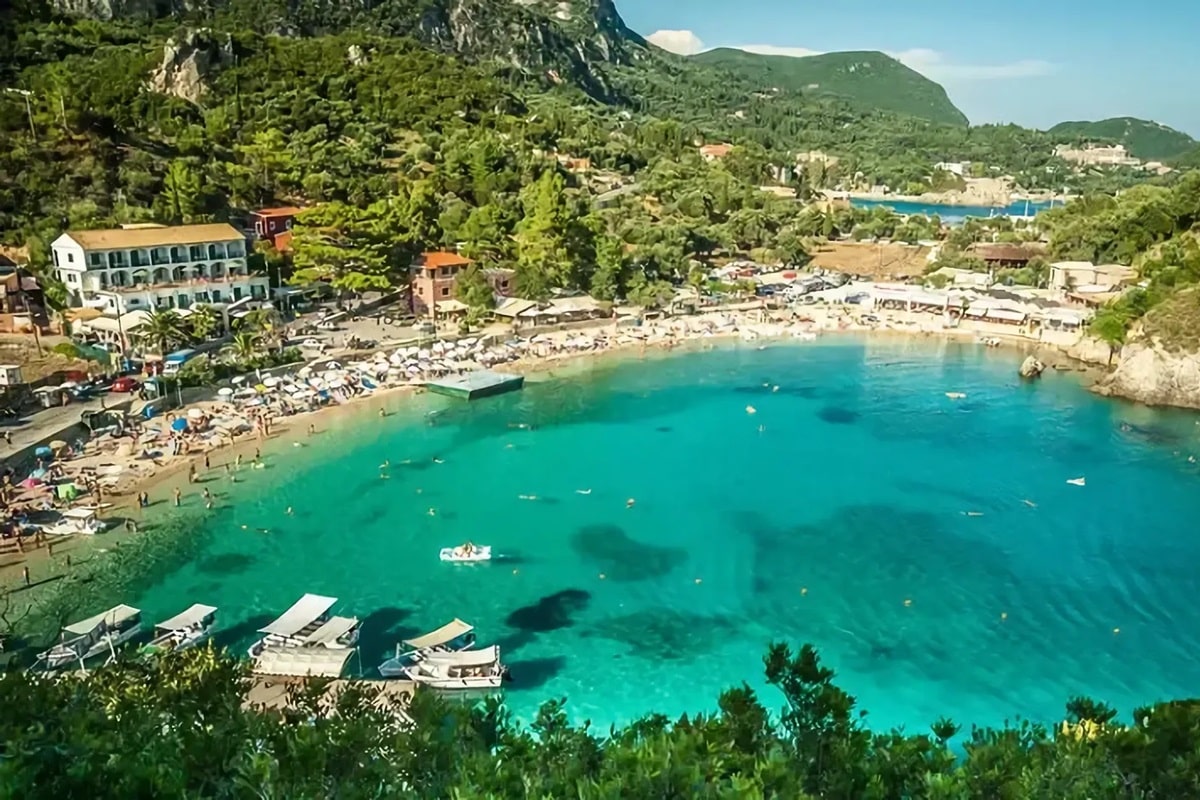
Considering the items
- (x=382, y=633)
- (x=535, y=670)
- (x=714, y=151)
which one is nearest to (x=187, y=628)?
(x=382, y=633)

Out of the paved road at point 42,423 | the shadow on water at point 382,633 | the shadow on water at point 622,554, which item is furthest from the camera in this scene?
the paved road at point 42,423

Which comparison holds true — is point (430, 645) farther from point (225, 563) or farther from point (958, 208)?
point (958, 208)

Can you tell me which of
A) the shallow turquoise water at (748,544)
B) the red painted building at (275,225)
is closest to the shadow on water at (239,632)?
the shallow turquoise water at (748,544)

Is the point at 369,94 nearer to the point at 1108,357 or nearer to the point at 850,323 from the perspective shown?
the point at 850,323

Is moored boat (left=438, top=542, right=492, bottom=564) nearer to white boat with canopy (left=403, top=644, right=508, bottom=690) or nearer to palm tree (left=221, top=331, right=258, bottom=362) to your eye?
white boat with canopy (left=403, top=644, right=508, bottom=690)

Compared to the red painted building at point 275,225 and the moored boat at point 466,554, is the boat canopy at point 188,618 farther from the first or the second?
the red painted building at point 275,225

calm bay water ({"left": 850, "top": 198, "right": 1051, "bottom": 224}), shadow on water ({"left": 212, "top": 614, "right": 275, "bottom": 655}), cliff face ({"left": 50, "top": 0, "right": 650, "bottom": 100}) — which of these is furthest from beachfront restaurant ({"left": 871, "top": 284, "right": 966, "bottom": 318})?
calm bay water ({"left": 850, "top": 198, "right": 1051, "bottom": 224})
